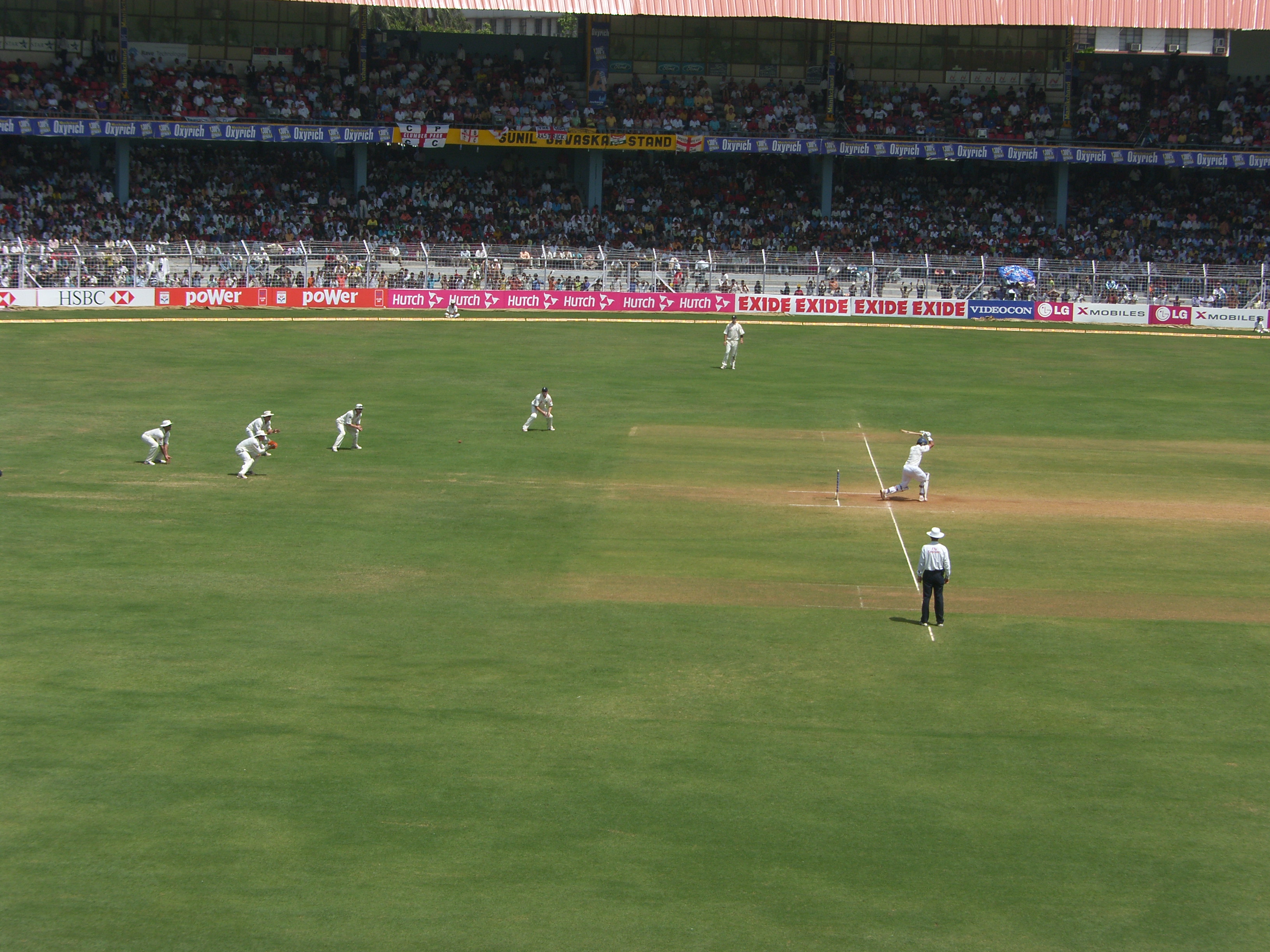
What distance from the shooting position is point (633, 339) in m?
53.5

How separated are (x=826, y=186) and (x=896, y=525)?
47511 mm

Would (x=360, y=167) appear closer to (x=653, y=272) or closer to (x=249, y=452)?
(x=653, y=272)

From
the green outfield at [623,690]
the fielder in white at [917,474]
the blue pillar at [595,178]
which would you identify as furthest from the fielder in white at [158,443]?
the blue pillar at [595,178]

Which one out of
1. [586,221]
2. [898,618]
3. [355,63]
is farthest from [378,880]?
[355,63]

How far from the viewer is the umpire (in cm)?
2044

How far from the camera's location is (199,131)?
6575cm

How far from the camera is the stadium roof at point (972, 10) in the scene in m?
69.3

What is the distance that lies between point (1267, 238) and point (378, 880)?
227 feet

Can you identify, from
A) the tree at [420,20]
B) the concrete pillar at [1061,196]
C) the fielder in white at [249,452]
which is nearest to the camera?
the fielder in white at [249,452]

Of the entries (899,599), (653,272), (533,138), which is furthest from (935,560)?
(533,138)

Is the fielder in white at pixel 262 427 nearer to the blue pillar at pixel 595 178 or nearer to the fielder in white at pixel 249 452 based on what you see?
the fielder in white at pixel 249 452

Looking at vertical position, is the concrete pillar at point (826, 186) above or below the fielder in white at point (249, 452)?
above

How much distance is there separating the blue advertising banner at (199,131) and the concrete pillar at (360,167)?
0.70 m

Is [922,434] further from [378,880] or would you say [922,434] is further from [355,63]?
[355,63]
